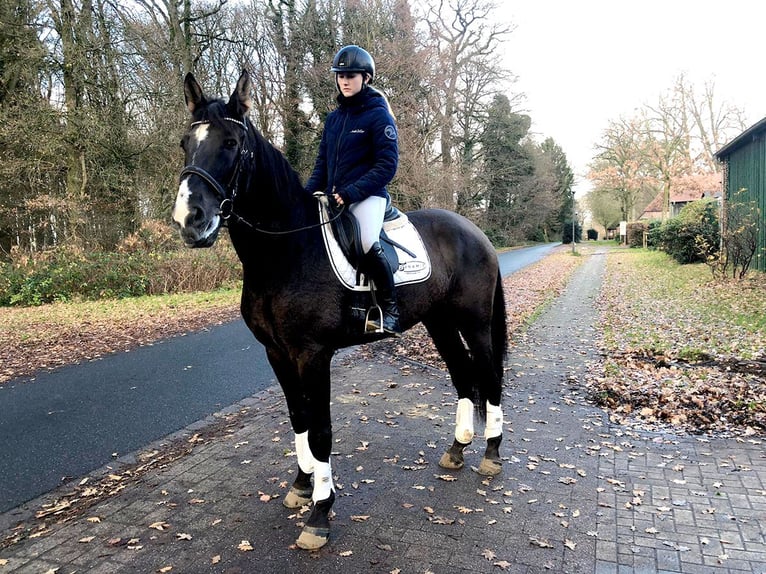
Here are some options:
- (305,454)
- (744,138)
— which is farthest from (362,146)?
(744,138)

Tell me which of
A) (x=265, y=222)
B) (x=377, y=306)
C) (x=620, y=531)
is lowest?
(x=620, y=531)

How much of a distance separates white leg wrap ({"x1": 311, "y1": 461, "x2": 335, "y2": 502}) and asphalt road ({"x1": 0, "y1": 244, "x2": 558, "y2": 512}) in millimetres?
2330

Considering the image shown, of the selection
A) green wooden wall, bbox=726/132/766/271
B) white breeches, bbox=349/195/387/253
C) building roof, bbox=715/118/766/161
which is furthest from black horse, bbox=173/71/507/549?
building roof, bbox=715/118/766/161

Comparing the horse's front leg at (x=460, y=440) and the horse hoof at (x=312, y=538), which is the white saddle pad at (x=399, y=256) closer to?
the horse's front leg at (x=460, y=440)

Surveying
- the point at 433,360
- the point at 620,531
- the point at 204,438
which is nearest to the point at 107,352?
the point at 204,438

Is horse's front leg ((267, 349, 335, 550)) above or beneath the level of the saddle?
beneath

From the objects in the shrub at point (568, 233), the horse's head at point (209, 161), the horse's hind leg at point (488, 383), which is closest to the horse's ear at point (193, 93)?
the horse's head at point (209, 161)

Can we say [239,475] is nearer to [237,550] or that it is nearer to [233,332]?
[237,550]

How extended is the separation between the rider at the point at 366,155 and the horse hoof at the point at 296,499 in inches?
53.4

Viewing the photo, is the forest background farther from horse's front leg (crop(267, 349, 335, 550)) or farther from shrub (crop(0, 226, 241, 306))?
horse's front leg (crop(267, 349, 335, 550))

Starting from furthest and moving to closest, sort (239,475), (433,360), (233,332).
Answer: (233,332) < (433,360) < (239,475)

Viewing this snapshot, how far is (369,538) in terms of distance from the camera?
349 cm

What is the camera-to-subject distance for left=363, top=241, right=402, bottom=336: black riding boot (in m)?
3.70

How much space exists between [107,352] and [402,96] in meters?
18.1
